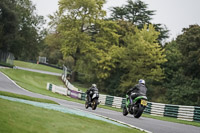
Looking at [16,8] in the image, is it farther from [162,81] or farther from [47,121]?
[47,121]

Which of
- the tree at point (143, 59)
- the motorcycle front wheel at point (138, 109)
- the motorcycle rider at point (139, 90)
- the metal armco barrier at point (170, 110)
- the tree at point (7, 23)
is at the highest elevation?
the tree at point (7, 23)

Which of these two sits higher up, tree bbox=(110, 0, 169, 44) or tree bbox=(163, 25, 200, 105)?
tree bbox=(110, 0, 169, 44)

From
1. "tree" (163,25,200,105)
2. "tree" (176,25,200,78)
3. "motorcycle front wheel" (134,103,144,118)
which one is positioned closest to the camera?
"motorcycle front wheel" (134,103,144,118)

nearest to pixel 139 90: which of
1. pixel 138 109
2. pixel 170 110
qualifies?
pixel 138 109

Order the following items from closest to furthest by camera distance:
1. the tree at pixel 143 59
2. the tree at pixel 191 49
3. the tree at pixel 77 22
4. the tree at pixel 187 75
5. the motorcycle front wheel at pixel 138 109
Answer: the motorcycle front wheel at pixel 138 109, the tree at pixel 187 75, the tree at pixel 191 49, the tree at pixel 143 59, the tree at pixel 77 22

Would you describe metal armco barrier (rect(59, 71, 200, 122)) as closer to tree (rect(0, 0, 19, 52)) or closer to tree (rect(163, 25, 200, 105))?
tree (rect(163, 25, 200, 105))

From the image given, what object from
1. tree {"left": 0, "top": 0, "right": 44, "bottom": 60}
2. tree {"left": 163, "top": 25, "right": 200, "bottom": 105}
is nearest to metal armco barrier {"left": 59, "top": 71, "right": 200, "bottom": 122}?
tree {"left": 163, "top": 25, "right": 200, "bottom": 105}

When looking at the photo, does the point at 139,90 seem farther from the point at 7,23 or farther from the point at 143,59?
the point at 7,23

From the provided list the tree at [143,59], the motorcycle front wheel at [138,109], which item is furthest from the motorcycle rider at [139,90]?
the tree at [143,59]

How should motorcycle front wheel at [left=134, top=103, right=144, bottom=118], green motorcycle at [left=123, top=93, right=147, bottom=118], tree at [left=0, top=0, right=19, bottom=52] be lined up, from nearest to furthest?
green motorcycle at [left=123, top=93, right=147, bottom=118], motorcycle front wheel at [left=134, top=103, right=144, bottom=118], tree at [left=0, top=0, right=19, bottom=52]

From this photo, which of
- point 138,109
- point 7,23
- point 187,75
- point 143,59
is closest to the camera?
point 138,109

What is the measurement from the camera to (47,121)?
7.84 metres

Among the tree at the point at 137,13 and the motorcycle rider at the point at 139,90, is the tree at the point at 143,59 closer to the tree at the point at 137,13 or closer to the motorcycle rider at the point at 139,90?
the tree at the point at 137,13

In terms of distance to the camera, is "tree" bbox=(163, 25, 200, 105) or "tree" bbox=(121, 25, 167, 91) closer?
"tree" bbox=(163, 25, 200, 105)
